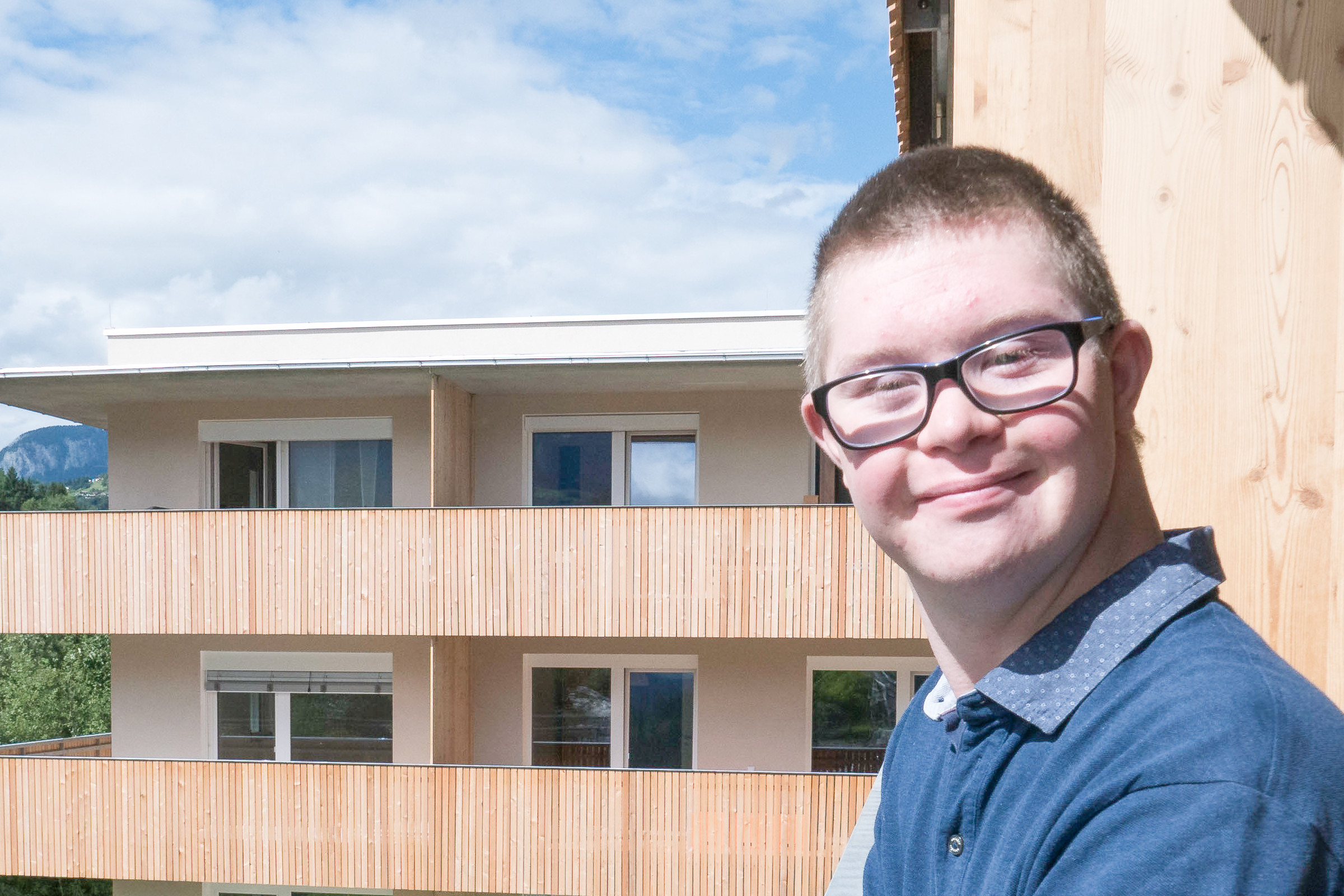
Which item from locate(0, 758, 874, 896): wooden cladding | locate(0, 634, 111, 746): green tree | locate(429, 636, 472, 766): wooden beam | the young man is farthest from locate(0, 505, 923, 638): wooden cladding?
locate(0, 634, 111, 746): green tree

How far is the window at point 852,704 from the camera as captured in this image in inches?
506

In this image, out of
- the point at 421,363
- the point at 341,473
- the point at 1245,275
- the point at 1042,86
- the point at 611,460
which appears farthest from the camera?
the point at 341,473

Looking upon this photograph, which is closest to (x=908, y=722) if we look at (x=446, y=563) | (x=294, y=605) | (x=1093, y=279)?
(x=1093, y=279)

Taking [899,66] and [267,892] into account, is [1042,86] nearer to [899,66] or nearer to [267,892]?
[899,66]

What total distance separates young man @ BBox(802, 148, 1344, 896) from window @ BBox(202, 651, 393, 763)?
13133 mm

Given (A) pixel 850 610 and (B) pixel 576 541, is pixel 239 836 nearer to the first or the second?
(B) pixel 576 541

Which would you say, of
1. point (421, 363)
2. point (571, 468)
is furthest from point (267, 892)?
point (421, 363)

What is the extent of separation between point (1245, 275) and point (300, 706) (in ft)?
44.6

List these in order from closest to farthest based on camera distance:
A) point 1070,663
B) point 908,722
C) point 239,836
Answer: point 1070,663
point 908,722
point 239,836

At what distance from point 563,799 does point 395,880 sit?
2.01 meters

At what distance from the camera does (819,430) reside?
3.91 feet

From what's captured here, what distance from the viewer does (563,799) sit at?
38.7 feet

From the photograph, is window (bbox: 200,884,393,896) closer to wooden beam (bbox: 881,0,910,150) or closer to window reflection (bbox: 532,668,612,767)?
window reflection (bbox: 532,668,612,767)

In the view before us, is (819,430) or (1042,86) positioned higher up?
(1042,86)
